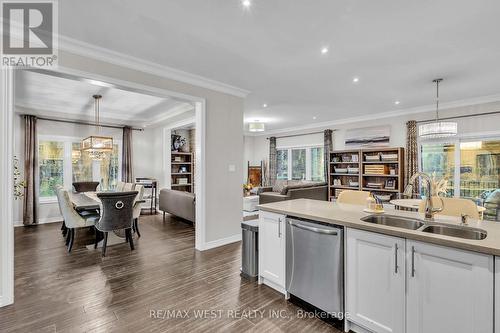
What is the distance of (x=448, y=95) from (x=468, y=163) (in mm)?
1562

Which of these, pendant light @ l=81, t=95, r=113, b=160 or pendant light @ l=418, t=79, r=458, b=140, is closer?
pendant light @ l=418, t=79, r=458, b=140

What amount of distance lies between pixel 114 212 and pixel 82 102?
9.77 feet

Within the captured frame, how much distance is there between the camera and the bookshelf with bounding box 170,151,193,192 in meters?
7.31

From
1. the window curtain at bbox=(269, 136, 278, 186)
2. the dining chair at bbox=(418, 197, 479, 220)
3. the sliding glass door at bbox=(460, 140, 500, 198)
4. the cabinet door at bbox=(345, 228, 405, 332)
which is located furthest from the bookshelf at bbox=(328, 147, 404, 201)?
the cabinet door at bbox=(345, 228, 405, 332)

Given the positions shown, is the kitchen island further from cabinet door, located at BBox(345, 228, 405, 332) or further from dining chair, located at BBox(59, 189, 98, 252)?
dining chair, located at BBox(59, 189, 98, 252)

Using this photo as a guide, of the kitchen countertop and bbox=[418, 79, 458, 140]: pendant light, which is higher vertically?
bbox=[418, 79, 458, 140]: pendant light

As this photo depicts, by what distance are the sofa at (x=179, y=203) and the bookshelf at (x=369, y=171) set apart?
4171mm

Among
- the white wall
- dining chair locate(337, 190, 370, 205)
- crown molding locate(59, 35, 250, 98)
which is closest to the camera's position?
crown molding locate(59, 35, 250, 98)

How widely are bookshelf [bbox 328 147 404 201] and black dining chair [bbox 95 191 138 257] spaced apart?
547 cm

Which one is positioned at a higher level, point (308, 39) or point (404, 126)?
point (308, 39)

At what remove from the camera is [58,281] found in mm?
2824

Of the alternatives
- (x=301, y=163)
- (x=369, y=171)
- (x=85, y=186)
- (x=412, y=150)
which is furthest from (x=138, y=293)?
(x=301, y=163)

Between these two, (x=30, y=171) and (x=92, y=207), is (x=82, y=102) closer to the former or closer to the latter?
(x=30, y=171)

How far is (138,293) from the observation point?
101 inches
